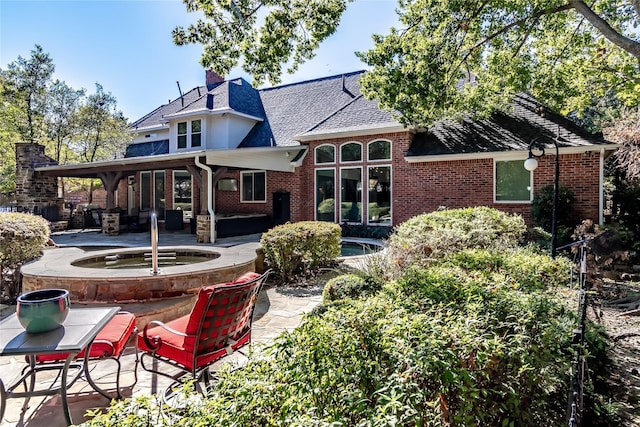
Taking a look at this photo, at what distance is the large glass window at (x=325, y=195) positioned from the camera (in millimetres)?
13617

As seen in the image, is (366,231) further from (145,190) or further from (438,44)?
(145,190)

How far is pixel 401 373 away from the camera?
157cm

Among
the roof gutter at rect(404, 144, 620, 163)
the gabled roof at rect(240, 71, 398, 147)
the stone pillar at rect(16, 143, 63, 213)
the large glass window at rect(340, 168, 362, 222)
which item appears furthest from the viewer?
the stone pillar at rect(16, 143, 63, 213)

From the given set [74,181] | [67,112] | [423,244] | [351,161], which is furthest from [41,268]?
[74,181]

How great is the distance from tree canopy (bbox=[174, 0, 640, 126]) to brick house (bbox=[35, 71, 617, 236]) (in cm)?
181

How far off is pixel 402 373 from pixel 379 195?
1150 centimetres

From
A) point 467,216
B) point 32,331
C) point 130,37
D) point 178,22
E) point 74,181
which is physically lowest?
point 32,331

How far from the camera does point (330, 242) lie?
7.64 metres

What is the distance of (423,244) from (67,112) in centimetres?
2213

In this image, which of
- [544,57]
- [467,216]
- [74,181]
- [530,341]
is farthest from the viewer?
[74,181]

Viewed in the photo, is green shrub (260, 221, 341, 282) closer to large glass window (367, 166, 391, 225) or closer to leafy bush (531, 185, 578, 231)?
large glass window (367, 166, 391, 225)

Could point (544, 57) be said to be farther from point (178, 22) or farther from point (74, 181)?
point (74, 181)

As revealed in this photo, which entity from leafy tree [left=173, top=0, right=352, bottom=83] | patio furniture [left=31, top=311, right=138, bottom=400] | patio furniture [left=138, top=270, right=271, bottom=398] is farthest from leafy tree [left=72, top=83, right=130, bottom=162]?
patio furniture [left=138, top=270, right=271, bottom=398]

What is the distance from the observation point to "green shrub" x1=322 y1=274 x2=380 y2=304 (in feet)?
14.0
